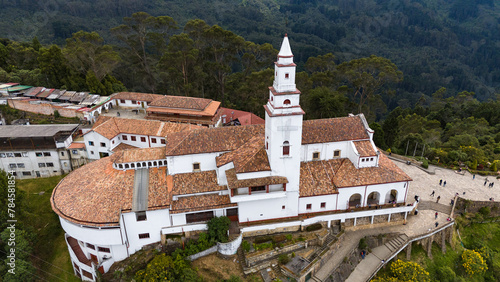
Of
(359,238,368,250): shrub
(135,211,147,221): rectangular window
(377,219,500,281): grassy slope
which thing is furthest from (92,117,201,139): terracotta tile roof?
(377,219,500,281): grassy slope

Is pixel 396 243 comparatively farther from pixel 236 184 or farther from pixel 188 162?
pixel 188 162

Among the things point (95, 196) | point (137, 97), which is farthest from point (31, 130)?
point (95, 196)

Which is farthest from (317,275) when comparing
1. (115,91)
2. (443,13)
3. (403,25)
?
(443,13)

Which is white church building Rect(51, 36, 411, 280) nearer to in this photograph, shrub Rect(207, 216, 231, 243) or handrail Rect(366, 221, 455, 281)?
shrub Rect(207, 216, 231, 243)

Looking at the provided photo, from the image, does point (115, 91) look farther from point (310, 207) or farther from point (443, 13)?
point (443, 13)

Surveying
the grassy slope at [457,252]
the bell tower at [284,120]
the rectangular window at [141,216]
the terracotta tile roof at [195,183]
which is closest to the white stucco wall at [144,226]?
the rectangular window at [141,216]
